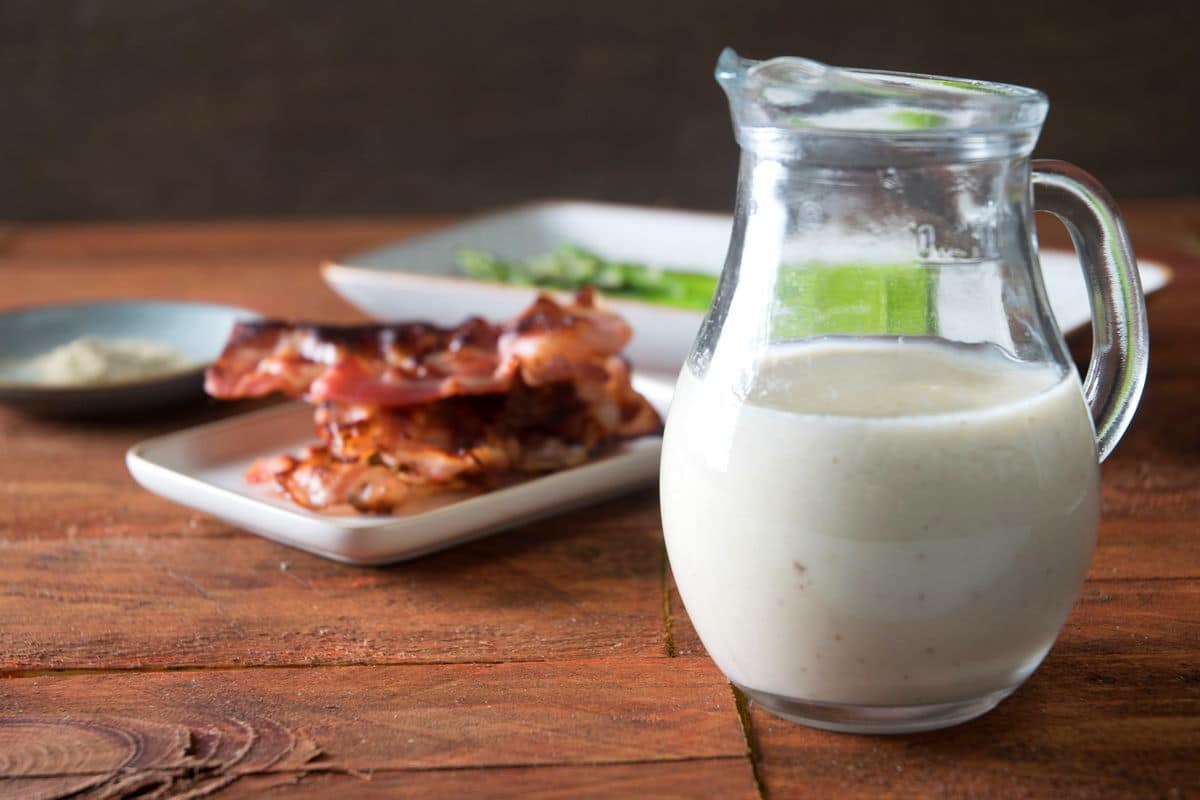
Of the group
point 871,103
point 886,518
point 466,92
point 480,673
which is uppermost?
point 871,103

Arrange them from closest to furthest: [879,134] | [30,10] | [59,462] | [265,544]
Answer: [879,134], [265,544], [59,462], [30,10]

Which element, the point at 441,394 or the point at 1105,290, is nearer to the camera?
the point at 1105,290

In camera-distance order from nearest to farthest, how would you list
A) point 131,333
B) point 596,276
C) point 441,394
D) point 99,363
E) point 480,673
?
point 480,673
point 441,394
point 99,363
point 131,333
point 596,276

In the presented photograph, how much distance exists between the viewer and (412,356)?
1.04 m

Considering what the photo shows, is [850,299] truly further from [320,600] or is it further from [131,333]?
[131,333]

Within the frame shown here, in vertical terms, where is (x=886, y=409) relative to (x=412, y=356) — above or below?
above

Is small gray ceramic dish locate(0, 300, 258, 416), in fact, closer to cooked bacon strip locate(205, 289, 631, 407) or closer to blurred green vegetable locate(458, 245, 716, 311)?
cooked bacon strip locate(205, 289, 631, 407)

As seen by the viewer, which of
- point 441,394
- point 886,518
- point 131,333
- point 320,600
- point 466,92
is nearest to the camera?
point 886,518

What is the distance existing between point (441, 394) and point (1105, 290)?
1.61 ft

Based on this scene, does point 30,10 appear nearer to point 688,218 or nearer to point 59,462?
point 688,218

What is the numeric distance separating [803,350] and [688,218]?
3.65 feet

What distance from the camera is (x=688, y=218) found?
68.2 inches

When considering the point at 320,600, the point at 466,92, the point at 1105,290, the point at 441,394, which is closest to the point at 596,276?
the point at 441,394

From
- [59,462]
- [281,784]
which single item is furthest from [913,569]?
[59,462]
